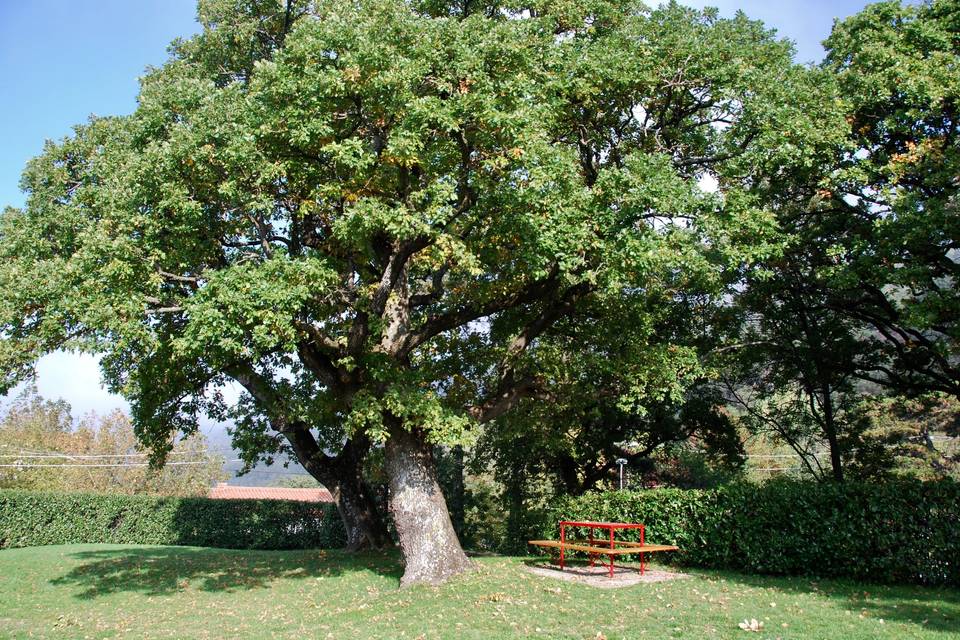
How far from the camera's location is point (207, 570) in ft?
50.2

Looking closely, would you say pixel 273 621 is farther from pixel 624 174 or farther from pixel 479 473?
pixel 479 473

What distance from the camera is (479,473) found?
21.8 meters

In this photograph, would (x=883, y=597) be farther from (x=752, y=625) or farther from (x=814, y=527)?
(x=752, y=625)

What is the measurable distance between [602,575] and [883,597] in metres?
4.27

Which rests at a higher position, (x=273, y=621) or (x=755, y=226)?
(x=755, y=226)

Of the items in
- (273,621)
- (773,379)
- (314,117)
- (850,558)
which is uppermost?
(314,117)

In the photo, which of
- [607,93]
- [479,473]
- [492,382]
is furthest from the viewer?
[479,473]

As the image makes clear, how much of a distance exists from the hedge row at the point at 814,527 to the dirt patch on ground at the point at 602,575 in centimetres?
124

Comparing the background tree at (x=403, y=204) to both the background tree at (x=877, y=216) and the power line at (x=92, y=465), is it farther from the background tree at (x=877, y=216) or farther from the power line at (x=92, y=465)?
the power line at (x=92, y=465)

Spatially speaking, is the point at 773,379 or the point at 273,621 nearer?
the point at 273,621

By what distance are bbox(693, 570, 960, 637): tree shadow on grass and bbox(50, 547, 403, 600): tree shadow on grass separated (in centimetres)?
652

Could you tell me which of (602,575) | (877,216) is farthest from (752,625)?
(877,216)

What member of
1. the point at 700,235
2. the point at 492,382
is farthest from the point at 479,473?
the point at 700,235

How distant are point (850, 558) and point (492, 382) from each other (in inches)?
288
